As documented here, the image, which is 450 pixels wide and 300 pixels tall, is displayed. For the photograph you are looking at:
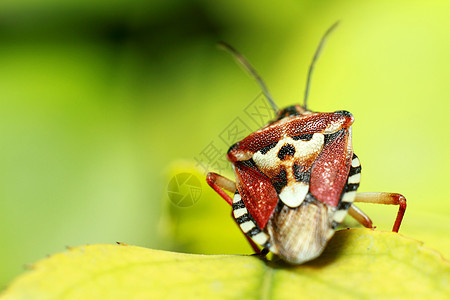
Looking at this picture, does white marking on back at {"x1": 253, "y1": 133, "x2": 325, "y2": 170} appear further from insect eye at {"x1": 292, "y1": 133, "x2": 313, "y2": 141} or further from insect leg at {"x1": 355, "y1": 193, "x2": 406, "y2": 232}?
insect leg at {"x1": 355, "y1": 193, "x2": 406, "y2": 232}

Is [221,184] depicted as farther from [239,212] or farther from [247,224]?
[247,224]

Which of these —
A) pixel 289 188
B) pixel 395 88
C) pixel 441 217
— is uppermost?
pixel 289 188

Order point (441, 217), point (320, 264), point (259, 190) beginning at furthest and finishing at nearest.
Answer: point (441, 217), point (259, 190), point (320, 264)

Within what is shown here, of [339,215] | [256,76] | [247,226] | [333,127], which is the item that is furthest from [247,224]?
[256,76]

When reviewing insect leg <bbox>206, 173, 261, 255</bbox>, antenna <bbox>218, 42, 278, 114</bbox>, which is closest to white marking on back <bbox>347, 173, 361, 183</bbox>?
insect leg <bbox>206, 173, 261, 255</bbox>

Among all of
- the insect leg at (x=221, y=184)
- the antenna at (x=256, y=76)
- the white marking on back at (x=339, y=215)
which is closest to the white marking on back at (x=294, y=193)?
the white marking on back at (x=339, y=215)

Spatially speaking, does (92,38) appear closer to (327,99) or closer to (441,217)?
(327,99)

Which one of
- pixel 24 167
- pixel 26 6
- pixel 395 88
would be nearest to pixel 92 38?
pixel 26 6

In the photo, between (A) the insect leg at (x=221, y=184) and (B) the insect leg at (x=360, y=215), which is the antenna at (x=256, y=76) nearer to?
(A) the insect leg at (x=221, y=184)
